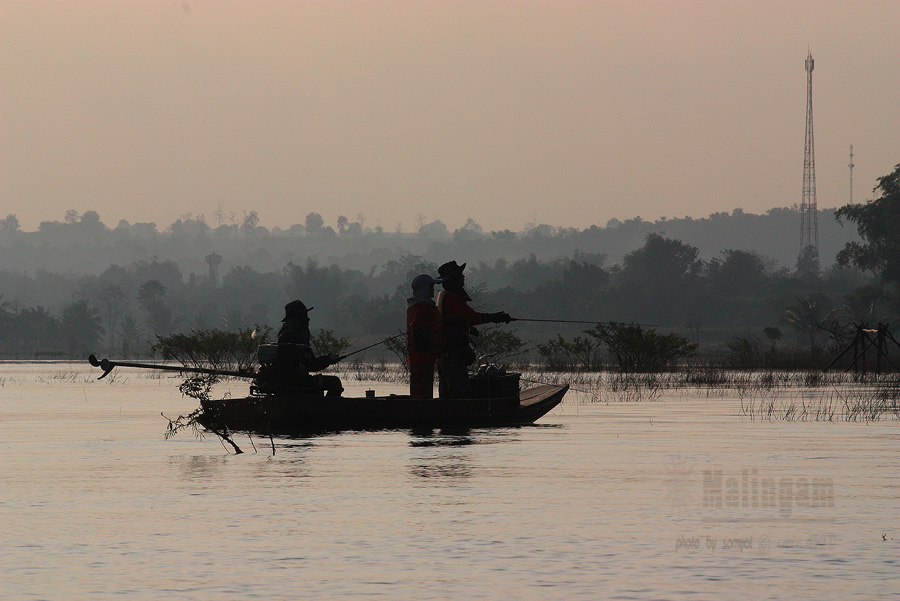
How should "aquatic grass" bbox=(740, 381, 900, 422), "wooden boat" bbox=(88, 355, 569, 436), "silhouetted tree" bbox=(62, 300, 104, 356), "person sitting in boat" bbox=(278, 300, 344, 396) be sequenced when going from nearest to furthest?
"wooden boat" bbox=(88, 355, 569, 436) < "person sitting in boat" bbox=(278, 300, 344, 396) < "aquatic grass" bbox=(740, 381, 900, 422) < "silhouetted tree" bbox=(62, 300, 104, 356)

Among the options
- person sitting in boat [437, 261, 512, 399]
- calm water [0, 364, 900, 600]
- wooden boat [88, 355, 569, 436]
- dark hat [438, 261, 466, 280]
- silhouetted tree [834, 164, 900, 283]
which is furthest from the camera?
silhouetted tree [834, 164, 900, 283]

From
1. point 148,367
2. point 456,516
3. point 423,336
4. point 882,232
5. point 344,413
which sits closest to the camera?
point 456,516

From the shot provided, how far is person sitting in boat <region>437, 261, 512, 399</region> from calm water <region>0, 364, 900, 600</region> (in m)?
1.05

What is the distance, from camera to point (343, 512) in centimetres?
1358

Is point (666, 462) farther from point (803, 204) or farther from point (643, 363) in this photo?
point (803, 204)

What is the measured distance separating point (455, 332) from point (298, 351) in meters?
2.93

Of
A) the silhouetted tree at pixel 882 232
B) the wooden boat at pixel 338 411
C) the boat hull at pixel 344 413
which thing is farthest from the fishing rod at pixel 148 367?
the silhouetted tree at pixel 882 232

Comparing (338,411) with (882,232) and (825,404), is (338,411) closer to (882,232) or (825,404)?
(825,404)

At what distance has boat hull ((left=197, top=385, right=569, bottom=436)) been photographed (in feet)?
73.6

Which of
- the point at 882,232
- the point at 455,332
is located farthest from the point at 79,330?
the point at 455,332

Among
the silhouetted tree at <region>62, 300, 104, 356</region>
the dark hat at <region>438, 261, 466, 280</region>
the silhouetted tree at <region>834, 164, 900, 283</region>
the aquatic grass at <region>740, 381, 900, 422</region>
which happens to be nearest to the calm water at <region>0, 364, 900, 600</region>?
the dark hat at <region>438, 261, 466, 280</region>

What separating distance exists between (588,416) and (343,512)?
1587cm

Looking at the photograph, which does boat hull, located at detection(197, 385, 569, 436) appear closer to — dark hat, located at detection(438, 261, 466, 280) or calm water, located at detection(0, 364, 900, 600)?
calm water, located at detection(0, 364, 900, 600)

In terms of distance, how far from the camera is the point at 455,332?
78.7 feet
